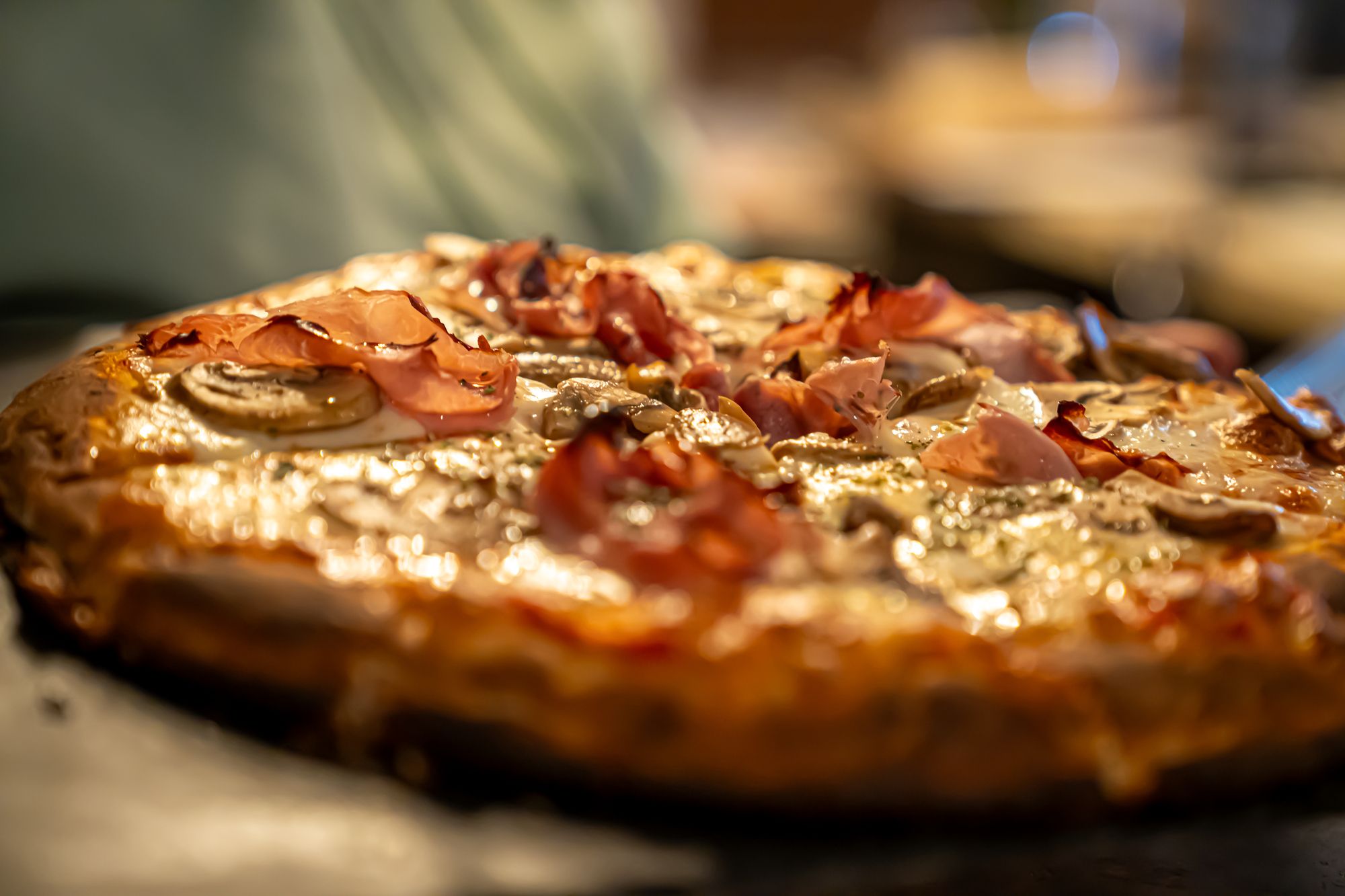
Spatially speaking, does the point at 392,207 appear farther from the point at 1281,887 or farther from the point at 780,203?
the point at 780,203

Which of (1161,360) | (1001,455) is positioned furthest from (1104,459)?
(1161,360)

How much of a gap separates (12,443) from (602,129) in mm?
2435

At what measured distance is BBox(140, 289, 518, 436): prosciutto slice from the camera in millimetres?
851

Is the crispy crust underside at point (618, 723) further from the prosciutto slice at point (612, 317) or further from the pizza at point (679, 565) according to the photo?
the prosciutto slice at point (612, 317)

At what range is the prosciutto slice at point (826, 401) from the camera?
931 mm

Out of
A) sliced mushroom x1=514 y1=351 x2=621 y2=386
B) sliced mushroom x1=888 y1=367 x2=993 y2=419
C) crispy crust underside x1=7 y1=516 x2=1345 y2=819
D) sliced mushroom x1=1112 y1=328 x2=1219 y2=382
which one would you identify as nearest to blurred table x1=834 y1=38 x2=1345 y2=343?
sliced mushroom x1=1112 y1=328 x2=1219 y2=382

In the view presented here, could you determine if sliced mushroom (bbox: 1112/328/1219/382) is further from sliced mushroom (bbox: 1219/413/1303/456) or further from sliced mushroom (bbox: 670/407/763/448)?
sliced mushroom (bbox: 670/407/763/448)

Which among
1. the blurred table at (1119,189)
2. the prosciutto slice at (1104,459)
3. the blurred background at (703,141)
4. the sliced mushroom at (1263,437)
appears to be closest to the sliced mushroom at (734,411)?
the prosciutto slice at (1104,459)

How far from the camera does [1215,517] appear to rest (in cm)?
79

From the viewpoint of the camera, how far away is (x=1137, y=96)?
5836 mm

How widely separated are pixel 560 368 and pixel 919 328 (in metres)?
0.37

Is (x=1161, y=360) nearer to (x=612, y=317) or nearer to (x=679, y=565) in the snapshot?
(x=612, y=317)

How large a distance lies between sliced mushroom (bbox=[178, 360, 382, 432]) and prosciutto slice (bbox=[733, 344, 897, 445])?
0.31 meters

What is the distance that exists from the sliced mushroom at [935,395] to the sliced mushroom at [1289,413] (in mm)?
255
